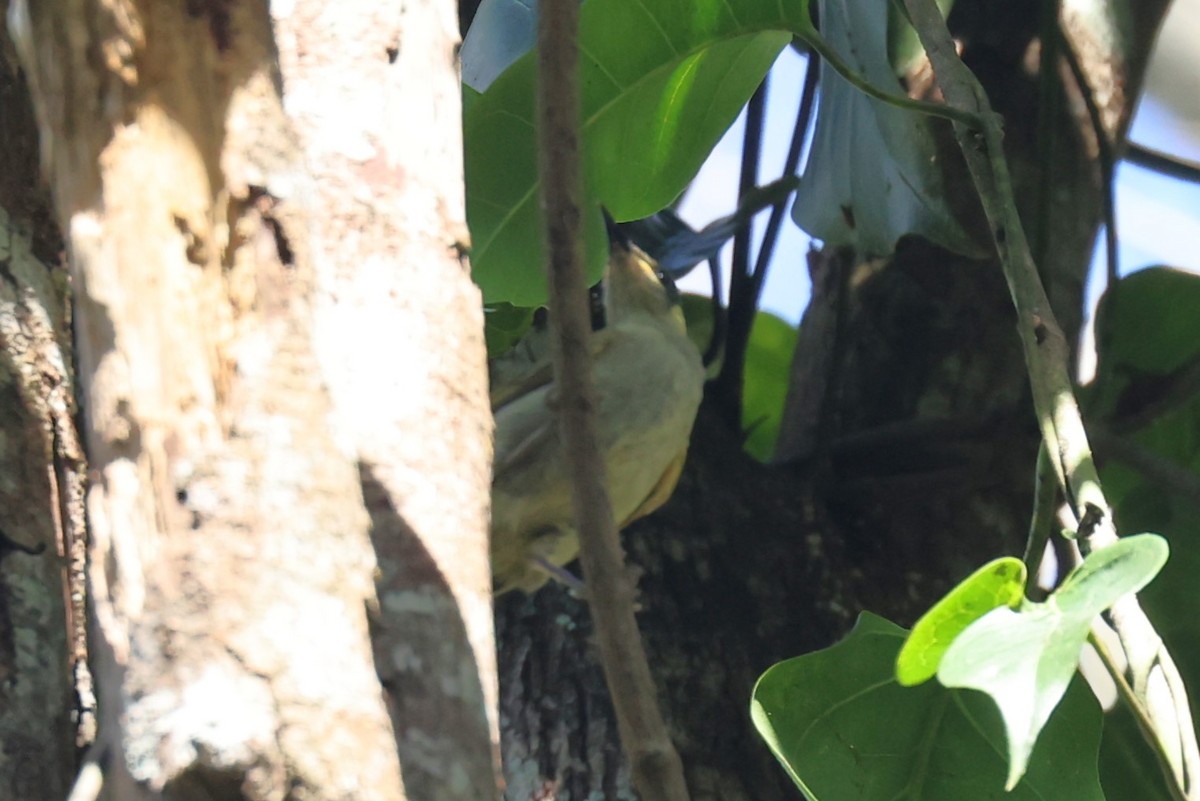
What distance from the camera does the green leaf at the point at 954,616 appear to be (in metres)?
0.72

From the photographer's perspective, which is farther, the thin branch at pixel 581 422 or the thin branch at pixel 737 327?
the thin branch at pixel 737 327

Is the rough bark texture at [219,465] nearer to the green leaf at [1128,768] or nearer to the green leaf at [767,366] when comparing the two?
the green leaf at [1128,768]

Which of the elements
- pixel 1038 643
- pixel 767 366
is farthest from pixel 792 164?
pixel 1038 643

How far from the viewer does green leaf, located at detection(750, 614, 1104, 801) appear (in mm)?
1054

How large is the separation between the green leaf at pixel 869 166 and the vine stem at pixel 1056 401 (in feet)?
1.65

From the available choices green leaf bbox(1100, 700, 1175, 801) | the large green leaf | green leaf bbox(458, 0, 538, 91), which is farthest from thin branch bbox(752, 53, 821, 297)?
green leaf bbox(1100, 700, 1175, 801)

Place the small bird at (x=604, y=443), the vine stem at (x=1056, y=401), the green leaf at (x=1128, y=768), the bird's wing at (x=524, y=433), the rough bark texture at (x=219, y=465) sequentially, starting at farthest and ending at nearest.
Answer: the bird's wing at (x=524, y=433)
the small bird at (x=604, y=443)
the green leaf at (x=1128, y=768)
the vine stem at (x=1056, y=401)
the rough bark texture at (x=219, y=465)

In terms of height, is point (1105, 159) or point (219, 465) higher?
point (1105, 159)

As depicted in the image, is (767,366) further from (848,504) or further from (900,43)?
(900,43)

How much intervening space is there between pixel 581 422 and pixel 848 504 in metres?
0.98

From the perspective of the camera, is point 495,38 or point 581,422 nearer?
point 581,422

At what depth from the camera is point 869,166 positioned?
1687 mm

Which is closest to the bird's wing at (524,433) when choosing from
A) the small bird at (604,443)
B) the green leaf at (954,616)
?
the small bird at (604,443)

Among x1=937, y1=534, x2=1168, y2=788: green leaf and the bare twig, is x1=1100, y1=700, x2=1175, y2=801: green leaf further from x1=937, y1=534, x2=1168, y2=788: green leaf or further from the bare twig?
x1=937, y1=534, x2=1168, y2=788: green leaf
